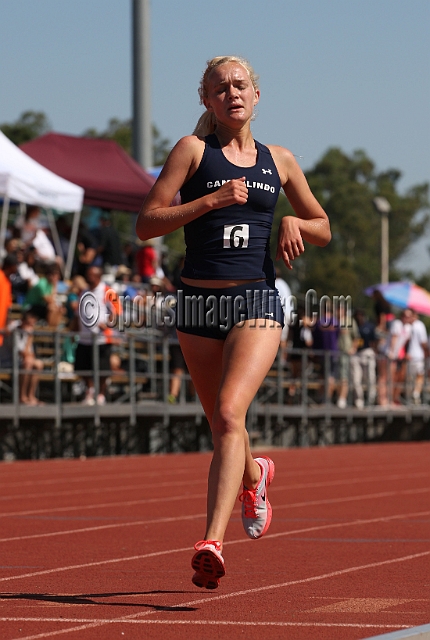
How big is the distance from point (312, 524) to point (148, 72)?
19212 mm

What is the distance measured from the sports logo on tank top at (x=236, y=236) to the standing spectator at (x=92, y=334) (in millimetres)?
11813

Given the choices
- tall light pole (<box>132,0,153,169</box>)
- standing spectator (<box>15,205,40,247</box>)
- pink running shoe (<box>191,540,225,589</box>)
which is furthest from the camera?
tall light pole (<box>132,0,153,169</box>)

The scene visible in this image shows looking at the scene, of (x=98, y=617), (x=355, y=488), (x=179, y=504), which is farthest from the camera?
(x=355, y=488)

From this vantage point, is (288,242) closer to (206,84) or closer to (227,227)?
(227,227)

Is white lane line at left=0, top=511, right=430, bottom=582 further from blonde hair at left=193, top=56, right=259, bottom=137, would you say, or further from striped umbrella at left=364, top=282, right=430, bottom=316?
striped umbrella at left=364, top=282, right=430, bottom=316

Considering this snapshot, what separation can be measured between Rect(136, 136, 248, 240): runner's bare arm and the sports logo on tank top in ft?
0.50

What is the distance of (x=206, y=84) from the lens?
6.02 m

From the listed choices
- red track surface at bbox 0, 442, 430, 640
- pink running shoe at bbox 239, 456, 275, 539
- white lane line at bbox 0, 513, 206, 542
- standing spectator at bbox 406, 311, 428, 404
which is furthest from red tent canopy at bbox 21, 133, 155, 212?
pink running shoe at bbox 239, 456, 275, 539

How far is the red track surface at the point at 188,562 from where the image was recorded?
199 inches

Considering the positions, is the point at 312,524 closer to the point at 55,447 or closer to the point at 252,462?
the point at 252,462

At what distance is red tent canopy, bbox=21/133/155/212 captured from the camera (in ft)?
71.3

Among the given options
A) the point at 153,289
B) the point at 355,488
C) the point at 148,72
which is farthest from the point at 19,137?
the point at 355,488

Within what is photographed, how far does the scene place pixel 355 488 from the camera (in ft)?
42.9

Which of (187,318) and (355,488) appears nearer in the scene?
(187,318)
